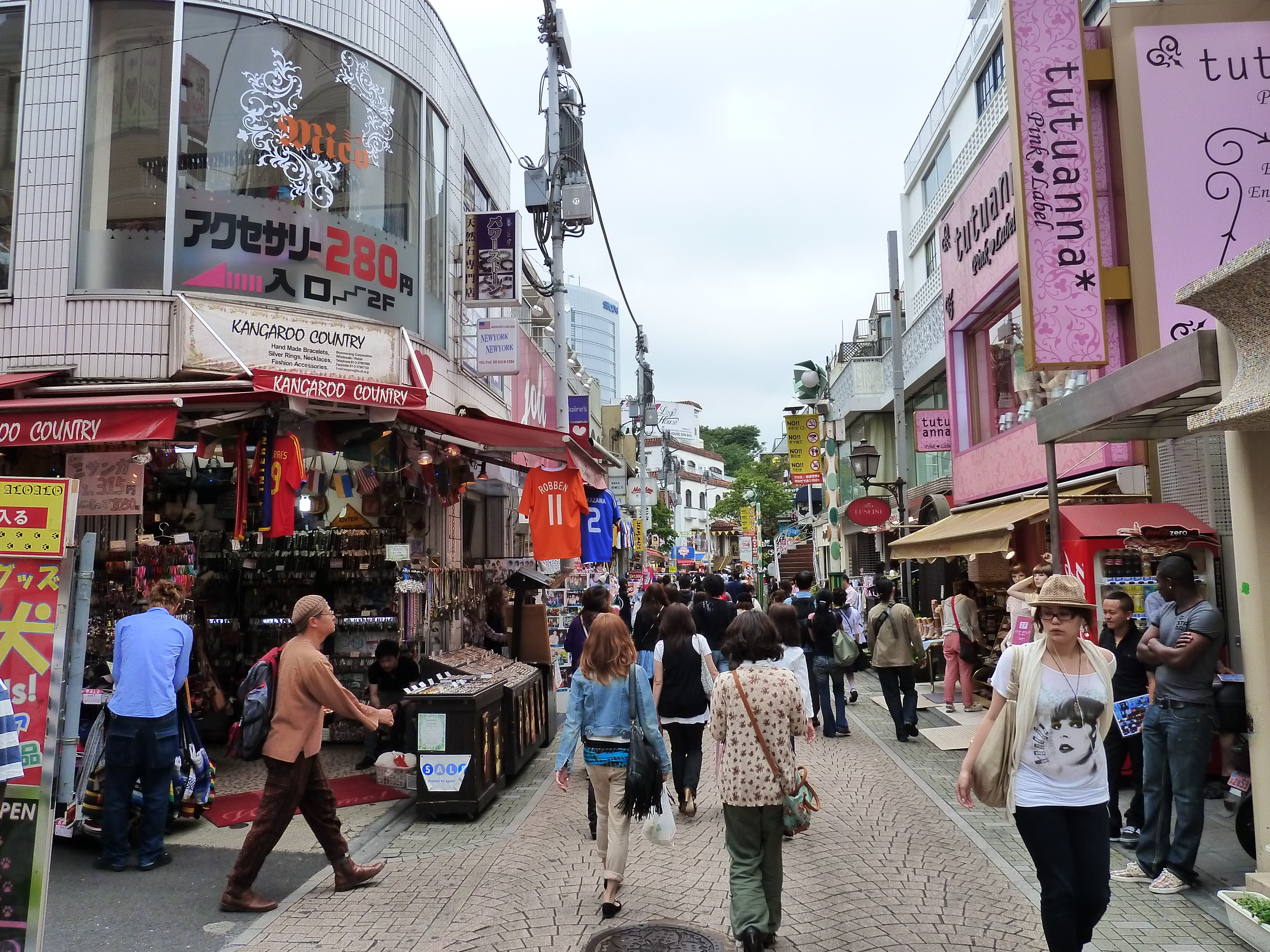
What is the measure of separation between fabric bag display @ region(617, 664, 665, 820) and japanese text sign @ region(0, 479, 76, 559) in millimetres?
3198

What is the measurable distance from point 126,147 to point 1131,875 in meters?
10.9

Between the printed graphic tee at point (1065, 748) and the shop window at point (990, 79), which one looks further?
the shop window at point (990, 79)

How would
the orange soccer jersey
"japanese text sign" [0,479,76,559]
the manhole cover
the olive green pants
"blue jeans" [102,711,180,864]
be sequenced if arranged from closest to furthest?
"japanese text sign" [0,479,76,559] < the olive green pants < the manhole cover < "blue jeans" [102,711,180,864] < the orange soccer jersey

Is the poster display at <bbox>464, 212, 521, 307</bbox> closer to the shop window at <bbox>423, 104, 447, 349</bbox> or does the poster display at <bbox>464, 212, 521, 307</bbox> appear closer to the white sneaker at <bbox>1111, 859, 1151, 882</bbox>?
the shop window at <bbox>423, 104, 447, 349</bbox>

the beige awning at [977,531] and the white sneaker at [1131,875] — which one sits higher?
the beige awning at [977,531]

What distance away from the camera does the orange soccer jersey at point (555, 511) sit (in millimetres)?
10141

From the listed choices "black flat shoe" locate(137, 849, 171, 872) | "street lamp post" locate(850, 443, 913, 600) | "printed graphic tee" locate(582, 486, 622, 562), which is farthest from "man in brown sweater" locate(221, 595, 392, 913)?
"street lamp post" locate(850, 443, 913, 600)

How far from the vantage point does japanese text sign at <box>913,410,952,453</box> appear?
59.3ft

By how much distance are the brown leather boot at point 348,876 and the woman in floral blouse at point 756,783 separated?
8.61 feet

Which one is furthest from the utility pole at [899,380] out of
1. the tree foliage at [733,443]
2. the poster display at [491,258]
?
the tree foliage at [733,443]

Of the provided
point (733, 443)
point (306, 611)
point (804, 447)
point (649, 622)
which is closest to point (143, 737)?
point (306, 611)

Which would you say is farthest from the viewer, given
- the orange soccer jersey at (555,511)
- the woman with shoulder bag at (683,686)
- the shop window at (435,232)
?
the shop window at (435,232)

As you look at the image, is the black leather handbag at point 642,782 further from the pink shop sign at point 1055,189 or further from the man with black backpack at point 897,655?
the pink shop sign at point 1055,189

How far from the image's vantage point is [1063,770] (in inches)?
151
